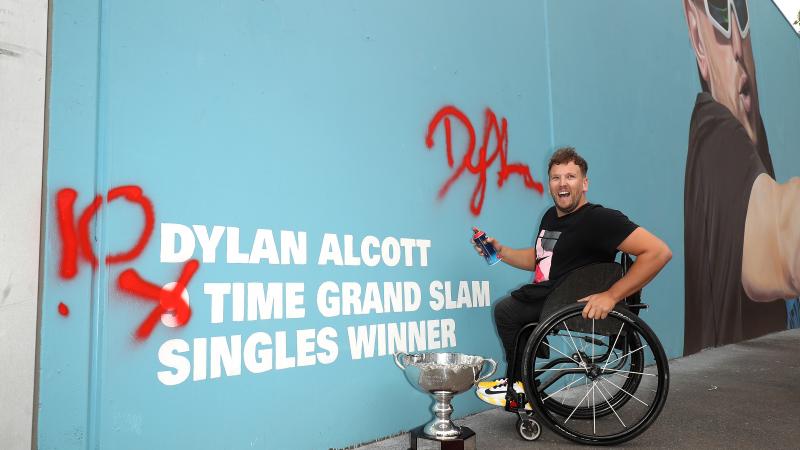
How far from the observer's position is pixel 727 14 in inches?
215

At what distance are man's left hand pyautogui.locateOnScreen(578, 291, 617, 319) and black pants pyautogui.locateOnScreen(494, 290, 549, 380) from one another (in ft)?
0.76

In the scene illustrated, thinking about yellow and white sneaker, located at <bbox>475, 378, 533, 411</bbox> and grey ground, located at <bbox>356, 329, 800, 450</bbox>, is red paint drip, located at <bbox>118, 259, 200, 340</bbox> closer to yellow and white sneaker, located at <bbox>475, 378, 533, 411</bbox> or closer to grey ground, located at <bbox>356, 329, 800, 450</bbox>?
grey ground, located at <bbox>356, 329, 800, 450</bbox>

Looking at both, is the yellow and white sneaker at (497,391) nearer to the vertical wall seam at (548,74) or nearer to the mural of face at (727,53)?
the vertical wall seam at (548,74)

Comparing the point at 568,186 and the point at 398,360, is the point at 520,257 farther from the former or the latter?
the point at 398,360

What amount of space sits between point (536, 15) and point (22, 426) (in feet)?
9.57

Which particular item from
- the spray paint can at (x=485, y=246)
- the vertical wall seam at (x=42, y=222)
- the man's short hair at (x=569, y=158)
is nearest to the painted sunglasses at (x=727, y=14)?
the man's short hair at (x=569, y=158)

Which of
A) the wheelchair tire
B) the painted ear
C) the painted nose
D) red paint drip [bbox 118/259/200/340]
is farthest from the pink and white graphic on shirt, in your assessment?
the painted nose

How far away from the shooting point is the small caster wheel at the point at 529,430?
2.12 m

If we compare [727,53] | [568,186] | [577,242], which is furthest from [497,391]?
[727,53]

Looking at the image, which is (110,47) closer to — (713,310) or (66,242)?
(66,242)

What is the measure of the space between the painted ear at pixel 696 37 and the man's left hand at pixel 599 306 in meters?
3.81

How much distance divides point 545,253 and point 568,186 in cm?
29

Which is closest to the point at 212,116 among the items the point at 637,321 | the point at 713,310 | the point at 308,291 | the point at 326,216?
the point at 326,216
